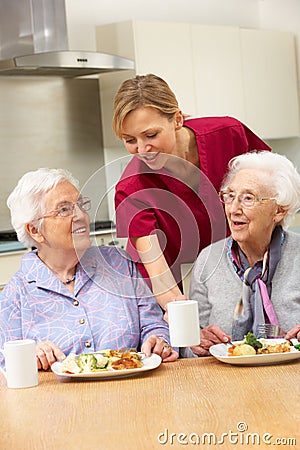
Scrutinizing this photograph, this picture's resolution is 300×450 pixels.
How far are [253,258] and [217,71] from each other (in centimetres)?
297

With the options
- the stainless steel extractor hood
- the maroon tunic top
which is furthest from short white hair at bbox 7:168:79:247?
the stainless steel extractor hood

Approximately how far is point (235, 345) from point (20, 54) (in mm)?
2977

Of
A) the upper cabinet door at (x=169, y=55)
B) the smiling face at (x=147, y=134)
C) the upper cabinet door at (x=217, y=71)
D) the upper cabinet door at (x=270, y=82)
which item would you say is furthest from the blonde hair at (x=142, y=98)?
the upper cabinet door at (x=270, y=82)

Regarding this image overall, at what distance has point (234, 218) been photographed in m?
2.49

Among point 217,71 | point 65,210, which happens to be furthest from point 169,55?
point 65,210

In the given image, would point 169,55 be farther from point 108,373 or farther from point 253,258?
point 108,373

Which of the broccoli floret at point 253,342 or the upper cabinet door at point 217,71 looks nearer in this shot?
the broccoli floret at point 253,342

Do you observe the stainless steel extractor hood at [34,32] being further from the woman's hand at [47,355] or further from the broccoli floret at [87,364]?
the broccoli floret at [87,364]

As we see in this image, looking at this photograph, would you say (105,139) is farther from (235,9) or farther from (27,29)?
(235,9)

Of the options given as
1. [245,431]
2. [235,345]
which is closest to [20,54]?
[235,345]

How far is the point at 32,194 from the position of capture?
244cm

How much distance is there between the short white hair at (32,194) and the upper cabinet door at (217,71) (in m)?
2.82

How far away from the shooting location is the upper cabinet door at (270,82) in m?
5.45

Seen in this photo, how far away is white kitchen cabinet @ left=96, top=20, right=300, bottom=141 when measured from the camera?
4930 millimetres
